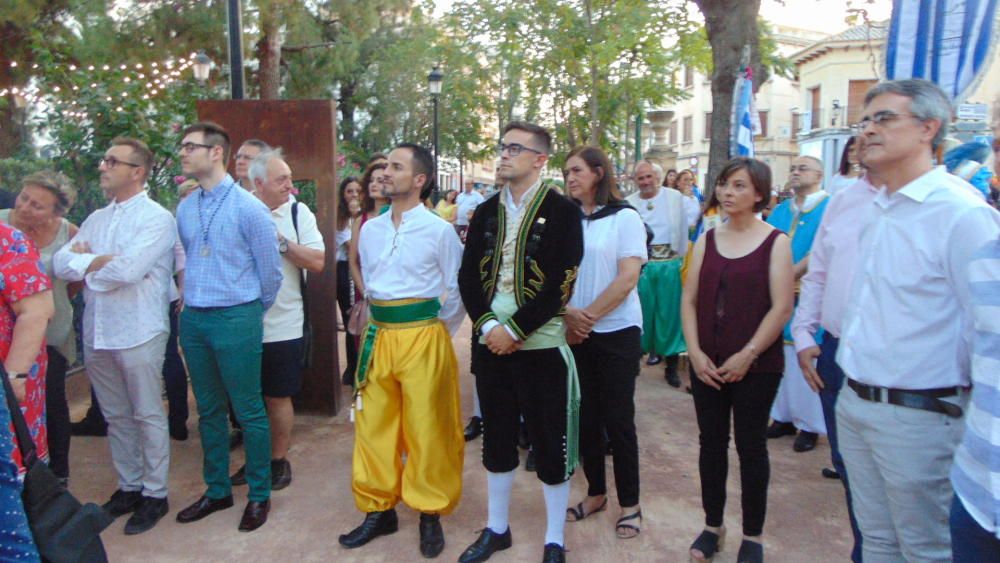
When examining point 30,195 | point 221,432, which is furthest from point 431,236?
point 30,195

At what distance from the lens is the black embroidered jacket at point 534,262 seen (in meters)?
3.16

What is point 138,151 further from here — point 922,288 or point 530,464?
point 922,288

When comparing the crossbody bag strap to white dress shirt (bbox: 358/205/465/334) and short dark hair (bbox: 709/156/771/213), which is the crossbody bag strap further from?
short dark hair (bbox: 709/156/771/213)

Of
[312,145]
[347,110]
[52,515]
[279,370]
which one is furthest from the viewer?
[347,110]

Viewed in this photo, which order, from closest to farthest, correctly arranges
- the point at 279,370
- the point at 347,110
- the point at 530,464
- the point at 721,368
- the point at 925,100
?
the point at 925,100, the point at 721,368, the point at 279,370, the point at 530,464, the point at 347,110

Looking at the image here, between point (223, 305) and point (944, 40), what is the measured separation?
368 cm

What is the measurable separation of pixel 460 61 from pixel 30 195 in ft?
46.3

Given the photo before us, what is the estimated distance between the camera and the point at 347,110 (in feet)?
95.6

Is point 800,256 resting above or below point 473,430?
above

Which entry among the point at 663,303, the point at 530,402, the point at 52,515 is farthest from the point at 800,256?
the point at 52,515

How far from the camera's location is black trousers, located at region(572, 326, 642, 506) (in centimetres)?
367

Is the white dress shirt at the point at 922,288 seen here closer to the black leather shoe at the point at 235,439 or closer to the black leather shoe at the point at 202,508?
the black leather shoe at the point at 202,508

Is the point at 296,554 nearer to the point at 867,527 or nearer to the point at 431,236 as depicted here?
the point at 431,236

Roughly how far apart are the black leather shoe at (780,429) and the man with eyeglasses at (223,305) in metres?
3.38
